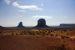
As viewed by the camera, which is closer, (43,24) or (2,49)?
(2,49)

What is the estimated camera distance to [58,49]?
1151cm

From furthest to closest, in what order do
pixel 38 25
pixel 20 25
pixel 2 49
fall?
pixel 20 25 < pixel 38 25 < pixel 2 49

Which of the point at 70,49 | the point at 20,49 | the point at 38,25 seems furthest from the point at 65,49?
the point at 38,25

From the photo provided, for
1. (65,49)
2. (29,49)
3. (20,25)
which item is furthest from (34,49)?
(20,25)

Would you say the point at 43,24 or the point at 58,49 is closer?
the point at 58,49

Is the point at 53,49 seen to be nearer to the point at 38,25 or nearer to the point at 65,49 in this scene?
the point at 65,49

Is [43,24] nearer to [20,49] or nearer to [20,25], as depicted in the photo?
[20,25]

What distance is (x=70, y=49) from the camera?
1205 centimetres

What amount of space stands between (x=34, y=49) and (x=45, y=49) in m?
0.75

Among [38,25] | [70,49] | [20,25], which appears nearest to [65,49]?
[70,49]

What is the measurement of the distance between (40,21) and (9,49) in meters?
57.0

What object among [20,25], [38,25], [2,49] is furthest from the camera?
[20,25]

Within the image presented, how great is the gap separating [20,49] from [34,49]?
94 centimetres

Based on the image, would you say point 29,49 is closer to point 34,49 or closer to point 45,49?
point 34,49
